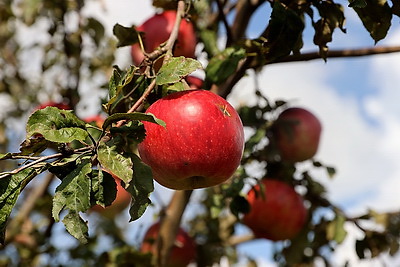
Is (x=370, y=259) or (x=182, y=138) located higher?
(x=182, y=138)

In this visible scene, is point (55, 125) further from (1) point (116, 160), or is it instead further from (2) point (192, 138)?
(2) point (192, 138)

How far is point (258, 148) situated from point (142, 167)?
1.05 meters

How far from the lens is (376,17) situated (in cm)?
112

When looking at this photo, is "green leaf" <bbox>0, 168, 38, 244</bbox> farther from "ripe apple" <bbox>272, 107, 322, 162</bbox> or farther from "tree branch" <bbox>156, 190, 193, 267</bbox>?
"ripe apple" <bbox>272, 107, 322, 162</bbox>

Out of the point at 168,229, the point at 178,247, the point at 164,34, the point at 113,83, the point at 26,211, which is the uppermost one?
the point at 113,83

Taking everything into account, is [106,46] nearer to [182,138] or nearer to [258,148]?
[258,148]

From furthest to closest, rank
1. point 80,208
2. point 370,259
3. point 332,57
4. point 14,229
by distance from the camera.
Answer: point 14,229 → point 370,259 → point 332,57 → point 80,208

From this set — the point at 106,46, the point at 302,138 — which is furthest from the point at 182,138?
the point at 106,46

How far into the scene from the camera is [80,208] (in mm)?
840

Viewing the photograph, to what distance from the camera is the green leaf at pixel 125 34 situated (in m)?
1.28

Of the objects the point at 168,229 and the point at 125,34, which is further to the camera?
the point at 168,229

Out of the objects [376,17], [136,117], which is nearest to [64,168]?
[136,117]

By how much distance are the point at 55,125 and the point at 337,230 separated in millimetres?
1289

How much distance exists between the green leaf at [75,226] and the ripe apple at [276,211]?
3.50ft
